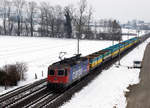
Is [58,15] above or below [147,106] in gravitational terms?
above

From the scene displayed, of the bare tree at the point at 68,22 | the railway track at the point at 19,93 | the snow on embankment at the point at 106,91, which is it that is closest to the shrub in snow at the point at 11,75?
the railway track at the point at 19,93

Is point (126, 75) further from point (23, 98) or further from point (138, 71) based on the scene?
point (23, 98)

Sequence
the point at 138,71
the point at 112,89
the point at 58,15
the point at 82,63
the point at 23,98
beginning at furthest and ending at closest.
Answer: the point at 58,15, the point at 138,71, the point at 82,63, the point at 112,89, the point at 23,98

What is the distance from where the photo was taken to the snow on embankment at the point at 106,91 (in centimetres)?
1900

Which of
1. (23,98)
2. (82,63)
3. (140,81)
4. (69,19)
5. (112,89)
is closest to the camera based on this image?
(23,98)

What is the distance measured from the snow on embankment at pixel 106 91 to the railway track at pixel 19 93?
473 centimetres

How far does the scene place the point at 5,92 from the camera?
22.0 meters

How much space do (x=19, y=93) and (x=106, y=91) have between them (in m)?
9.28

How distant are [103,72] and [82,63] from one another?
7.85 meters

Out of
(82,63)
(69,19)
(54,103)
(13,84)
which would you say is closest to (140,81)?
(82,63)

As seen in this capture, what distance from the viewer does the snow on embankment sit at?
19.0 m

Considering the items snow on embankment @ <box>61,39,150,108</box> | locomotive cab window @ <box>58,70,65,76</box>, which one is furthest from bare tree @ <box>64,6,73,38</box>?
locomotive cab window @ <box>58,70,65,76</box>

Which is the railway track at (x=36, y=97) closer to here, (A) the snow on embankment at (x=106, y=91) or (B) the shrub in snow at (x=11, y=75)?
(A) the snow on embankment at (x=106, y=91)

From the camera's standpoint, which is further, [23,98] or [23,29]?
[23,29]
